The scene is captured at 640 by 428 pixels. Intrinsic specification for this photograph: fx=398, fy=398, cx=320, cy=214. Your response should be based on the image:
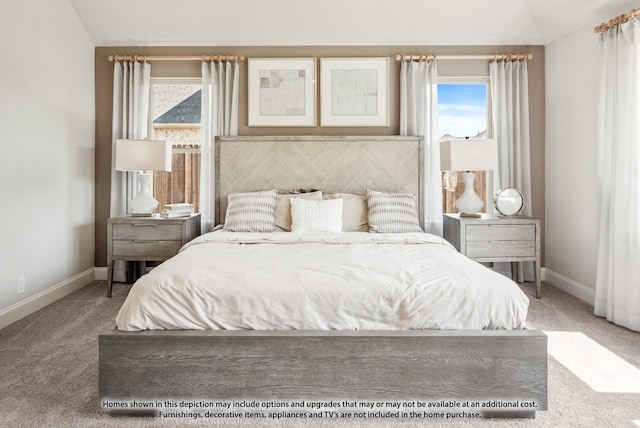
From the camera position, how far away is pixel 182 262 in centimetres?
213

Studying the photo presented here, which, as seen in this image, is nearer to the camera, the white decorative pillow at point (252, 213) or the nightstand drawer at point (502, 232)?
the white decorative pillow at point (252, 213)

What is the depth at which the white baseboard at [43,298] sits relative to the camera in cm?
294

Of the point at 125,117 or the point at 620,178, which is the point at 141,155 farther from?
the point at 620,178

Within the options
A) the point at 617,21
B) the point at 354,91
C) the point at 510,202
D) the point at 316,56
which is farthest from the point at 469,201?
the point at 316,56

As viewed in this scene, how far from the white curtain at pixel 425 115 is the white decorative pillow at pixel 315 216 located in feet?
3.69

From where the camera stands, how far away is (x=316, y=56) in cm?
413

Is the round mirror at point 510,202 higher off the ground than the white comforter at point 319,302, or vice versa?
the round mirror at point 510,202

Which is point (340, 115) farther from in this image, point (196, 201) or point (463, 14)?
point (196, 201)

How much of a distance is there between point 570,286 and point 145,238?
395 centimetres

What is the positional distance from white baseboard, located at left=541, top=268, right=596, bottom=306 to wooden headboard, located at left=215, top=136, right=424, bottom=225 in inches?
59.1

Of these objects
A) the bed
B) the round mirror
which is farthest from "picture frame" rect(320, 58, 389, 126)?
the bed

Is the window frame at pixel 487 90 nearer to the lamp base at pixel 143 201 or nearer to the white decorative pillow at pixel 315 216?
the white decorative pillow at pixel 315 216

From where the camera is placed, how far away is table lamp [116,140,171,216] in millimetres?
3652

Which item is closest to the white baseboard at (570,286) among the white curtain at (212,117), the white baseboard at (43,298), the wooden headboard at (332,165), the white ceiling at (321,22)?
the wooden headboard at (332,165)
